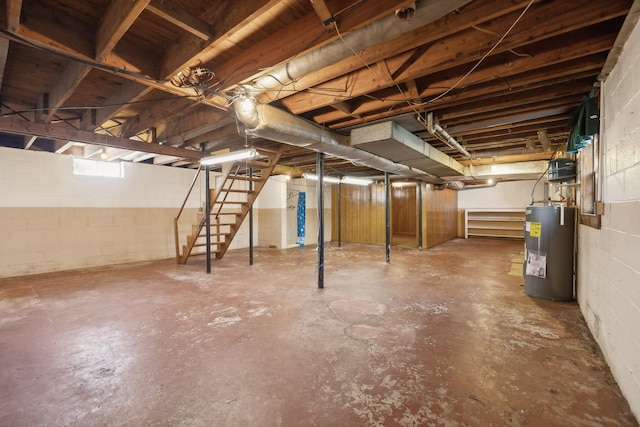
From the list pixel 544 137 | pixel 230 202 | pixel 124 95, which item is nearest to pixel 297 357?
pixel 124 95

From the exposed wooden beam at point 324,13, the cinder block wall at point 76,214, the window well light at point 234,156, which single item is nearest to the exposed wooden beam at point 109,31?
the exposed wooden beam at point 324,13

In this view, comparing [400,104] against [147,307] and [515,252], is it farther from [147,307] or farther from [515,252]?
[515,252]

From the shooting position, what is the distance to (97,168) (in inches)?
222

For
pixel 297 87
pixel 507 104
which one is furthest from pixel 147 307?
pixel 507 104

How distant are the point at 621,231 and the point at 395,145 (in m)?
2.25

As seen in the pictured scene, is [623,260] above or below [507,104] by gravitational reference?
below

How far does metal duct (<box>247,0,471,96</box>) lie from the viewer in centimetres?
151

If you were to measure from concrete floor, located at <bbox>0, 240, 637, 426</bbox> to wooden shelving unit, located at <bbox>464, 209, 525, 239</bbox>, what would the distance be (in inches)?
262

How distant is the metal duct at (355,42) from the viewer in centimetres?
151

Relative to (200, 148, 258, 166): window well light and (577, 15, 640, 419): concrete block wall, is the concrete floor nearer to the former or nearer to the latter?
(577, 15, 640, 419): concrete block wall

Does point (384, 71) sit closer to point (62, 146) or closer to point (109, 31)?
point (109, 31)

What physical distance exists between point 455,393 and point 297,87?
2625 mm

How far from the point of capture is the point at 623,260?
1.80 m

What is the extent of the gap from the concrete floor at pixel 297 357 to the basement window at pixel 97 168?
230 centimetres
